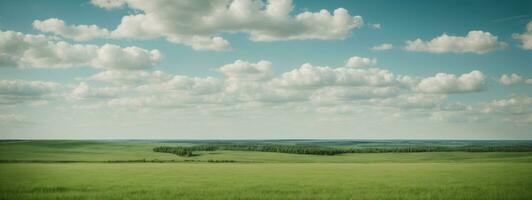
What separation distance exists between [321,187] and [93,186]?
13.3m

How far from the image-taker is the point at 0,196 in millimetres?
21562

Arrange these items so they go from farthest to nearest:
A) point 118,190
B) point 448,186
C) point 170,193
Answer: point 448,186
point 118,190
point 170,193

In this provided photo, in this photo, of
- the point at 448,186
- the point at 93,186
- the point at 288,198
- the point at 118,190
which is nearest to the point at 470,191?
the point at 448,186

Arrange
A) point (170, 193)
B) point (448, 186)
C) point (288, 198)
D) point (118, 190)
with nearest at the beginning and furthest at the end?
point (288, 198), point (170, 193), point (118, 190), point (448, 186)

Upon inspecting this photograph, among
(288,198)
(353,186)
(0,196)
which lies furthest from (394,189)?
(0,196)

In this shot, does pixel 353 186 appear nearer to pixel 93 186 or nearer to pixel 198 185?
pixel 198 185

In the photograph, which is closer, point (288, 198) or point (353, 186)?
point (288, 198)

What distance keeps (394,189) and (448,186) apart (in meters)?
3.85

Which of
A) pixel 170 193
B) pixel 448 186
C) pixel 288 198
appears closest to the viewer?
pixel 288 198

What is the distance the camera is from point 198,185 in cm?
2756

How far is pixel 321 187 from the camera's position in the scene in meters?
25.8

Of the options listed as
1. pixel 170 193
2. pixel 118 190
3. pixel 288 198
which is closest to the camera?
pixel 288 198

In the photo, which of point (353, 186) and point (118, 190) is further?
point (353, 186)

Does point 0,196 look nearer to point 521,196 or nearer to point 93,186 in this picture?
point 93,186
